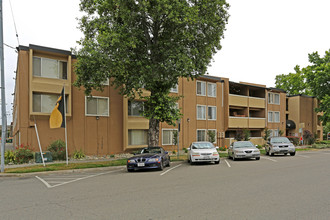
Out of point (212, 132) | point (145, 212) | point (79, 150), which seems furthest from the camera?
point (212, 132)

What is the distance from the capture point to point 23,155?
1731 centimetres

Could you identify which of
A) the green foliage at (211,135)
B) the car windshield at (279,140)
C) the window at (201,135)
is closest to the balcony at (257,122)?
the green foliage at (211,135)

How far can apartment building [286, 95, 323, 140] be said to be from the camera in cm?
4488

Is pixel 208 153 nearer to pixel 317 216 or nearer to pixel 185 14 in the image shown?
pixel 185 14

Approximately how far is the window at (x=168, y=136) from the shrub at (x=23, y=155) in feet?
41.1

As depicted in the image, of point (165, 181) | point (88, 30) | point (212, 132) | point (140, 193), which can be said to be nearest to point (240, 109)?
point (212, 132)

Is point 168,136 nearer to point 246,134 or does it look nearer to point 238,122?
point 246,134

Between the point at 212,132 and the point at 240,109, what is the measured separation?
895 centimetres

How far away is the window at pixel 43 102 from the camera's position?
19094 millimetres

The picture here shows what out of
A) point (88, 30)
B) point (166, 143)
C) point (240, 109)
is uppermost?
point (88, 30)

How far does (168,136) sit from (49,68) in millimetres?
12771

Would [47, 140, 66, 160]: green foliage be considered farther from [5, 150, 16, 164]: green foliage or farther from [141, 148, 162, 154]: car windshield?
[141, 148, 162, 154]: car windshield

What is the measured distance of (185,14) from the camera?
15.1 metres

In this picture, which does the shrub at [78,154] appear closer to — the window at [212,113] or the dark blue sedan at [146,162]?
→ the dark blue sedan at [146,162]
